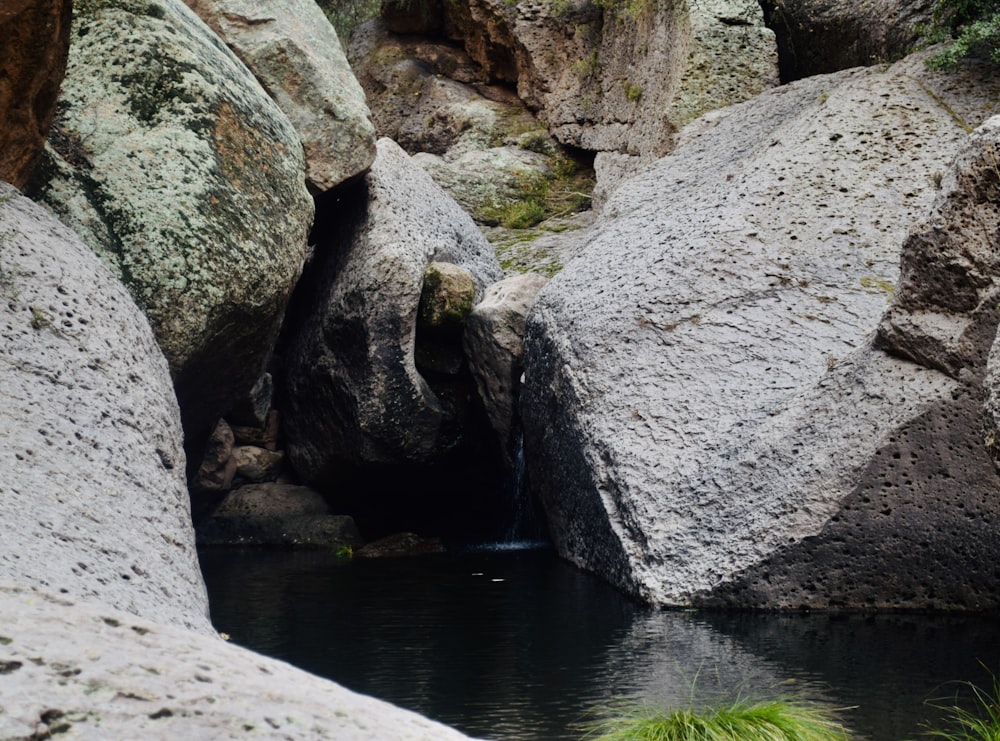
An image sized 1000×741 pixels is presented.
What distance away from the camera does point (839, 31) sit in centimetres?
1458

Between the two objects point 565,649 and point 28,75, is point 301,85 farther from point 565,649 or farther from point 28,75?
point 565,649

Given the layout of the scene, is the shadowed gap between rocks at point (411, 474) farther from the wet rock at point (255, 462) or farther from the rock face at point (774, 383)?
the rock face at point (774, 383)

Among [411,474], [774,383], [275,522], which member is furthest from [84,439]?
[275,522]

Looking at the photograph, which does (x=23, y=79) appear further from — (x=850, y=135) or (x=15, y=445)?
(x=850, y=135)

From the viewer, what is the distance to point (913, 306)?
7723 mm

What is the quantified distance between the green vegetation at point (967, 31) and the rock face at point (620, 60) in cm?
327

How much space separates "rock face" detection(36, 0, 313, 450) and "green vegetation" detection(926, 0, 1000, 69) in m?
6.89

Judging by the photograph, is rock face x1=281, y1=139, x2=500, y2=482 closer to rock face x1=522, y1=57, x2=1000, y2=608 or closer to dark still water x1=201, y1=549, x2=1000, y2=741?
rock face x1=522, y1=57, x2=1000, y2=608

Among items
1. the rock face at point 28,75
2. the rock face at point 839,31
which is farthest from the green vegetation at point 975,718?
the rock face at point 839,31

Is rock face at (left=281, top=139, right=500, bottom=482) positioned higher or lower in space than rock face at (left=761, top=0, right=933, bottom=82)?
lower

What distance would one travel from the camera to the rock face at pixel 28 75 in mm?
6504

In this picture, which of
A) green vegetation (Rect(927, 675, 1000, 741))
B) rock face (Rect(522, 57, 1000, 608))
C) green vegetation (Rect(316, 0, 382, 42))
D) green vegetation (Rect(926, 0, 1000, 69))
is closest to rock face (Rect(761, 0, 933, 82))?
green vegetation (Rect(926, 0, 1000, 69))

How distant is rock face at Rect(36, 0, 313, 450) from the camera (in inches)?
347

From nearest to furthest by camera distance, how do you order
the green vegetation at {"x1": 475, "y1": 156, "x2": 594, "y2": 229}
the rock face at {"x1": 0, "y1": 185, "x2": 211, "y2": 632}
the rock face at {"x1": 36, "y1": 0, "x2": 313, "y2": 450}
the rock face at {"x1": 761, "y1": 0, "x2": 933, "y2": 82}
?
the rock face at {"x1": 0, "y1": 185, "x2": 211, "y2": 632} → the rock face at {"x1": 36, "y1": 0, "x2": 313, "y2": 450} → the rock face at {"x1": 761, "y1": 0, "x2": 933, "y2": 82} → the green vegetation at {"x1": 475, "y1": 156, "x2": 594, "y2": 229}
